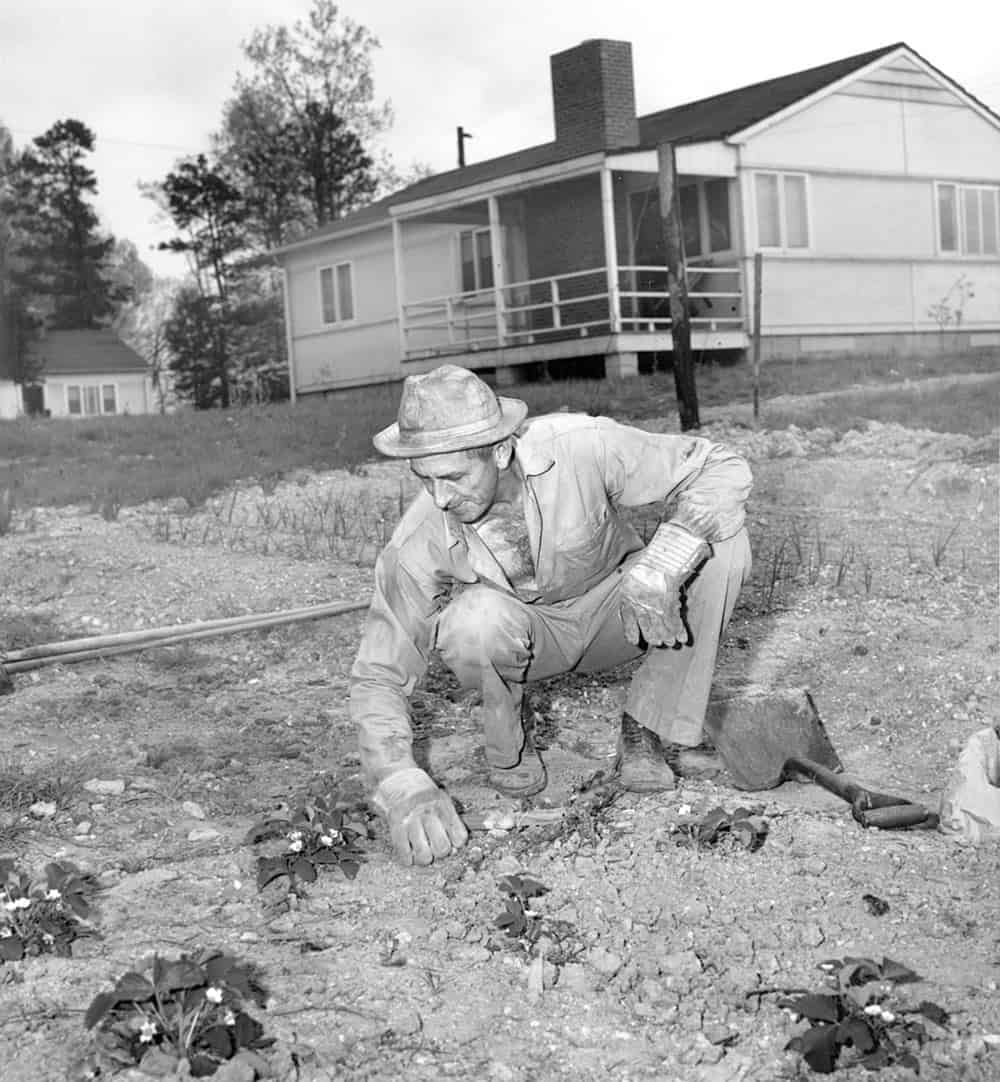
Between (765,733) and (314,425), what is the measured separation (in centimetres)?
1120

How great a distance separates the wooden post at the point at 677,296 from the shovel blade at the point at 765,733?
8.03 meters

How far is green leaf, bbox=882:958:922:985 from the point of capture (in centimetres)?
255

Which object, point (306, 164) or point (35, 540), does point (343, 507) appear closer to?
point (35, 540)

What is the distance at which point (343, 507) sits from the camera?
8930 mm

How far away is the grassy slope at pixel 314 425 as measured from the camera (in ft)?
35.4

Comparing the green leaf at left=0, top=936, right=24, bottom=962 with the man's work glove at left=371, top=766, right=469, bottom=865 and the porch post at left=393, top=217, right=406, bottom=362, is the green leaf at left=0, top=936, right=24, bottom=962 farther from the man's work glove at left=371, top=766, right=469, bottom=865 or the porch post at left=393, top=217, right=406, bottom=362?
the porch post at left=393, top=217, right=406, bottom=362

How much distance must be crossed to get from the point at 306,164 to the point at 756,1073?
3992cm

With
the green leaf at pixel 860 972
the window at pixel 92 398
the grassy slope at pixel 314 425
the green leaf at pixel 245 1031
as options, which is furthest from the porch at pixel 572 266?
the window at pixel 92 398

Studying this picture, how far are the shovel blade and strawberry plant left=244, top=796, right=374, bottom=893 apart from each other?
113cm

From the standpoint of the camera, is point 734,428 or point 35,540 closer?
point 35,540

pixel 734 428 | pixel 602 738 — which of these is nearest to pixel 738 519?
pixel 602 738

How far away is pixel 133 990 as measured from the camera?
95.8 inches

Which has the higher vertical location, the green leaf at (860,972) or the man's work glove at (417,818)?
the man's work glove at (417,818)

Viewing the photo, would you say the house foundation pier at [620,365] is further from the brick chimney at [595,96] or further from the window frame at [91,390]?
the window frame at [91,390]
